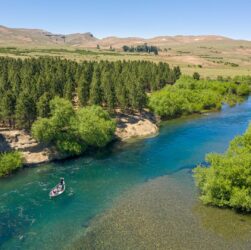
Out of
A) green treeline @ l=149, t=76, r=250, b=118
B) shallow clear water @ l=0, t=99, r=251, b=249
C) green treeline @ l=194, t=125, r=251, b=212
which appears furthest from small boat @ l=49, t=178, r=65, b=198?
green treeline @ l=149, t=76, r=250, b=118

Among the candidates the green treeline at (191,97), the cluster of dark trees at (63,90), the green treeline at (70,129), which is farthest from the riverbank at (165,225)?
the green treeline at (191,97)

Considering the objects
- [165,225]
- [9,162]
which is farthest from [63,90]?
[165,225]

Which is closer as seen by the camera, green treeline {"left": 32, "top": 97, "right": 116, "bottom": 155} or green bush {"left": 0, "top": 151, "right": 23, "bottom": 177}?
green bush {"left": 0, "top": 151, "right": 23, "bottom": 177}

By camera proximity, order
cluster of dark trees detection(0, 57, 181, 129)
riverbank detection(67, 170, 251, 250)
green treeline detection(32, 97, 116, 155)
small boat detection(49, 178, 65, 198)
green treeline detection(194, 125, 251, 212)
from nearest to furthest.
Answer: riverbank detection(67, 170, 251, 250)
green treeline detection(194, 125, 251, 212)
small boat detection(49, 178, 65, 198)
green treeline detection(32, 97, 116, 155)
cluster of dark trees detection(0, 57, 181, 129)

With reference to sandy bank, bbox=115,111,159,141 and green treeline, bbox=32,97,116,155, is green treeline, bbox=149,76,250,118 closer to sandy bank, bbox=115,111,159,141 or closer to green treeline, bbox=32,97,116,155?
sandy bank, bbox=115,111,159,141

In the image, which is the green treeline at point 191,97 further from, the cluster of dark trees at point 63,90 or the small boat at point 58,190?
the small boat at point 58,190

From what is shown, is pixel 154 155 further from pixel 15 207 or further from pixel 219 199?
pixel 15 207

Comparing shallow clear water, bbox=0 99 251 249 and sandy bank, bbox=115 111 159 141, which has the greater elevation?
sandy bank, bbox=115 111 159 141
